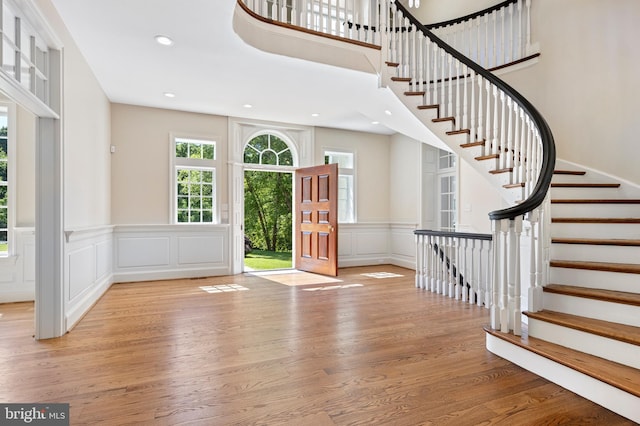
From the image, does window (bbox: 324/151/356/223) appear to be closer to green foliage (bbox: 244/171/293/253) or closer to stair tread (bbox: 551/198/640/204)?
stair tread (bbox: 551/198/640/204)

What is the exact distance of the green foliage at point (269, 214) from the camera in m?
11.3

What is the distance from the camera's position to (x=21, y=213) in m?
4.25

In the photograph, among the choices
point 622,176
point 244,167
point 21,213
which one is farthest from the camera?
point 244,167

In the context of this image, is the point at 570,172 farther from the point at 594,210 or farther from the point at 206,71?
the point at 206,71

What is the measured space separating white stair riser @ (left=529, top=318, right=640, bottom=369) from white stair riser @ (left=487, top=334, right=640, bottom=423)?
0.64 feet

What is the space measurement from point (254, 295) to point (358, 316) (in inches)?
62.5

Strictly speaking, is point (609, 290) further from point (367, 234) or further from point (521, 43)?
point (367, 234)

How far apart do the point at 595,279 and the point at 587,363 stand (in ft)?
2.43

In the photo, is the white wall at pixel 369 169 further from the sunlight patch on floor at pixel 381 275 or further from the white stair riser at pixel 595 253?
the white stair riser at pixel 595 253

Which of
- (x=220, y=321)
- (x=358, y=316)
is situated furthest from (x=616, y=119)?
(x=220, y=321)

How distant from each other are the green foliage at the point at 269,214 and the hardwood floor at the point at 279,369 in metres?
7.48

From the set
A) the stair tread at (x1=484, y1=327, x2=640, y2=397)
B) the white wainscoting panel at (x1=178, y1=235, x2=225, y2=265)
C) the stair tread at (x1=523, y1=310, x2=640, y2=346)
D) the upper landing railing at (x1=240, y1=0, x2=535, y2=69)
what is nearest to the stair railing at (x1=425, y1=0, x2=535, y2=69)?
the upper landing railing at (x1=240, y1=0, x2=535, y2=69)

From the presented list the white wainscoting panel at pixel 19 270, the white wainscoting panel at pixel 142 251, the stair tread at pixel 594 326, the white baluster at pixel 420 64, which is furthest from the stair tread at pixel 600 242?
the white wainscoting panel at pixel 19 270

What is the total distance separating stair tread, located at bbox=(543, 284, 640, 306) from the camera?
7.00ft
